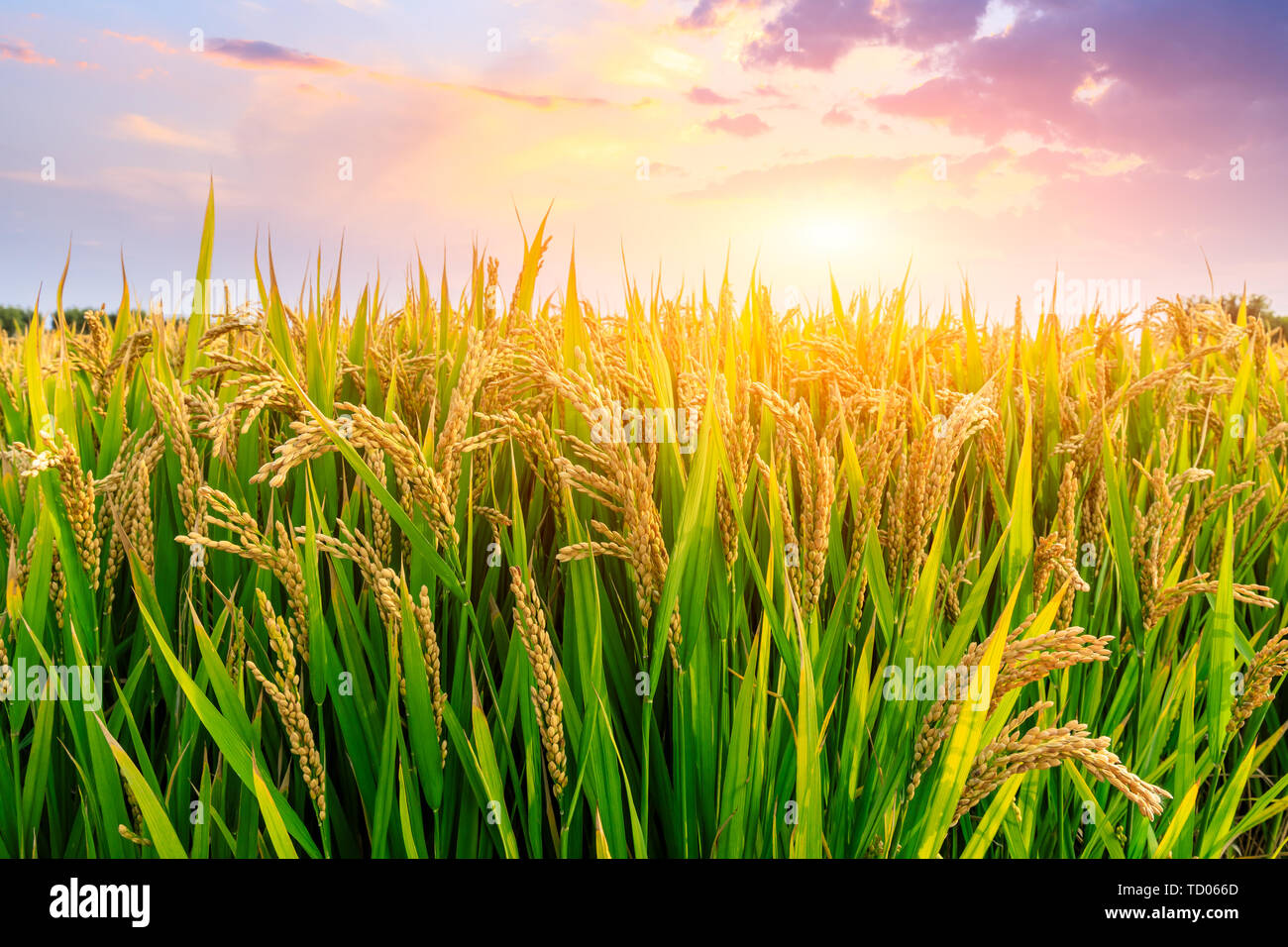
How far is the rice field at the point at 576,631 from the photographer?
1.19 m

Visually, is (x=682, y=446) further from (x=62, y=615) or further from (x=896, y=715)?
(x=62, y=615)

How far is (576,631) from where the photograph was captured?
134 centimetres

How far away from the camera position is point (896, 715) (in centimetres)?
132

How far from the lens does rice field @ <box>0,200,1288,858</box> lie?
119 cm
